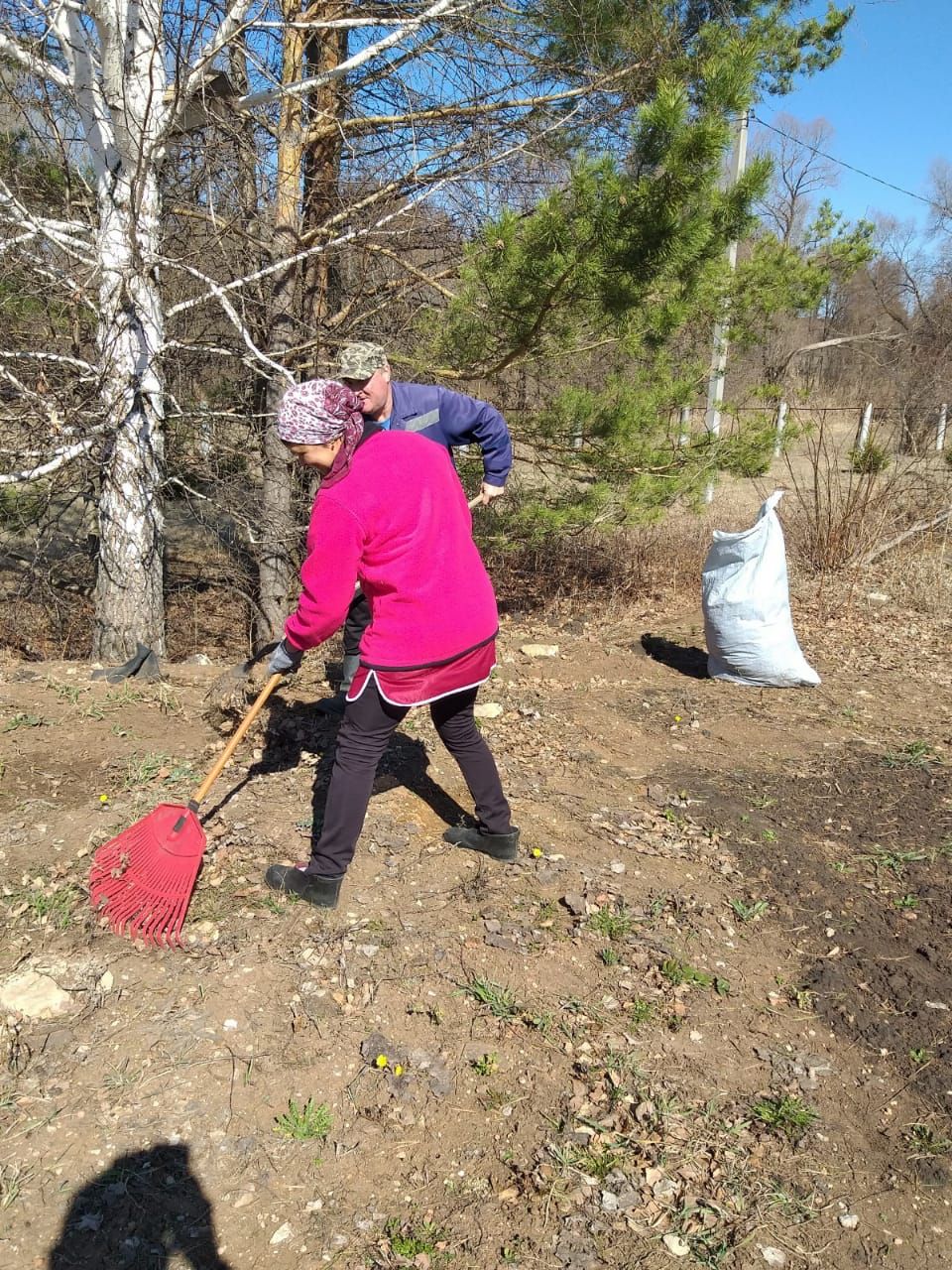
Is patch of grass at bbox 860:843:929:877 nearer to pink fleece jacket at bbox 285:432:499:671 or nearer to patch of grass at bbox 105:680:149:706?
pink fleece jacket at bbox 285:432:499:671

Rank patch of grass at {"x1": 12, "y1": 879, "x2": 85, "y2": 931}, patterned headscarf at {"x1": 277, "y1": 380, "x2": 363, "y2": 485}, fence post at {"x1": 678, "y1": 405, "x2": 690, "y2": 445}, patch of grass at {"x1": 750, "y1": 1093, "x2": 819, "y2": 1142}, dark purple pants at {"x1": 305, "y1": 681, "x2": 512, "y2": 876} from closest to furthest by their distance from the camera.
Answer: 1. patch of grass at {"x1": 750, "y1": 1093, "x2": 819, "y2": 1142}
2. patterned headscarf at {"x1": 277, "y1": 380, "x2": 363, "y2": 485}
3. dark purple pants at {"x1": 305, "y1": 681, "x2": 512, "y2": 876}
4. patch of grass at {"x1": 12, "y1": 879, "x2": 85, "y2": 931}
5. fence post at {"x1": 678, "y1": 405, "x2": 690, "y2": 445}

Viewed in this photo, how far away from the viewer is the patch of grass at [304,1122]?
85.4 inches

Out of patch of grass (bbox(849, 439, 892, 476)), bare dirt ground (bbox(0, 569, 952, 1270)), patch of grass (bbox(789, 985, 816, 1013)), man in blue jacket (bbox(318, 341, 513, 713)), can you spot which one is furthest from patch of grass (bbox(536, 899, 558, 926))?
patch of grass (bbox(849, 439, 892, 476))

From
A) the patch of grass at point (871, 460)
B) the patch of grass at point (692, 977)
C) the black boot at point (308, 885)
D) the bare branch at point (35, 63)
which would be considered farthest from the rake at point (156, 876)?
the patch of grass at point (871, 460)

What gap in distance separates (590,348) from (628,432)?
0.65m

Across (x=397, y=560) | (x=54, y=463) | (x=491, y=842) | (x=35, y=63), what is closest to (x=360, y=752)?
(x=397, y=560)

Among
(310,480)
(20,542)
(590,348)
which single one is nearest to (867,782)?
(590,348)

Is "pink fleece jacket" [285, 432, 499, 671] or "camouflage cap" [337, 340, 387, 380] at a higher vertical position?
"camouflage cap" [337, 340, 387, 380]

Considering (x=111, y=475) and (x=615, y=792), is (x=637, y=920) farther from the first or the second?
(x=111, y=475)

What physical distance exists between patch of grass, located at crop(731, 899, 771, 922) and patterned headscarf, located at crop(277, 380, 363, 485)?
2085 millimetres

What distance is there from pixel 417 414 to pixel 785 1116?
8.78 feet

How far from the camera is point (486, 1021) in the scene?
256 centimetres

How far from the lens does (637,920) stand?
3.04m

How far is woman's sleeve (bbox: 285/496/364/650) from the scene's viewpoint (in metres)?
2.49
